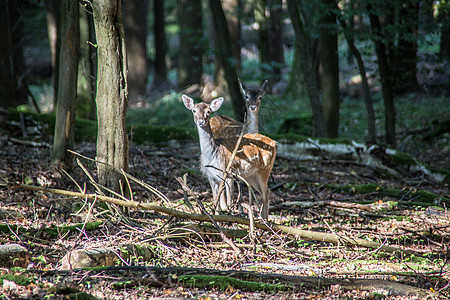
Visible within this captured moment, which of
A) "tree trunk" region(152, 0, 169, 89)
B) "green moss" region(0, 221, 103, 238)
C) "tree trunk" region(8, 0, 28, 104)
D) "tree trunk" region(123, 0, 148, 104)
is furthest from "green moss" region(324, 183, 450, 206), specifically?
"tree trunk" region(152, 0, 169, 89)

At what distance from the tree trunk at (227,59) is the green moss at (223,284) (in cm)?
773

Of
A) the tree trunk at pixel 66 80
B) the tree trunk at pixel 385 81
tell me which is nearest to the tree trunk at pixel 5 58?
the tree trunk at pixel 66 80

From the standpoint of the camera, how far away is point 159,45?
73.9 ft

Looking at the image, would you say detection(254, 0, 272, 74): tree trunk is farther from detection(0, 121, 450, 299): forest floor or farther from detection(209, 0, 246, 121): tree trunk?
detection(0, 121, 450, 299): forest floor

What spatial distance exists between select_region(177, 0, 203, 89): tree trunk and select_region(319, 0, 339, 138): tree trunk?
292 inches

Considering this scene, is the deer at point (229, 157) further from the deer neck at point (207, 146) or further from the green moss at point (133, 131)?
the green moss at point (133, 131)

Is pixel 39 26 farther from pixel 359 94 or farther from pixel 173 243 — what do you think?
pixel 173 243

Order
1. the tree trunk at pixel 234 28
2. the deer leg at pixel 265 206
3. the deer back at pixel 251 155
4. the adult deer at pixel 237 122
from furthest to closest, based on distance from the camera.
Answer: the tree trunk at pixel 234 28
the adult deer at pixel 237 122
the deer back at pixel 251 155
the deer leg at pixel 265 206

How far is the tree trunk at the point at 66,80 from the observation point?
7.00m

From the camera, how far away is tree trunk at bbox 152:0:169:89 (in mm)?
22359

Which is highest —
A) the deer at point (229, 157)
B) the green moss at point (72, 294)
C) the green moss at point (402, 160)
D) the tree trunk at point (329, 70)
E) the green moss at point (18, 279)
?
the tree trunk at point (329, 70)

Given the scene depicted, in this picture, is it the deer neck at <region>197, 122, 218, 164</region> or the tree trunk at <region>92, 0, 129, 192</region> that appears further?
the deer neck at <region>197, 122, 218, 164</region>

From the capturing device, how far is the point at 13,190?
6766 mm

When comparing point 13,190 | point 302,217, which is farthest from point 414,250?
point 13,190
